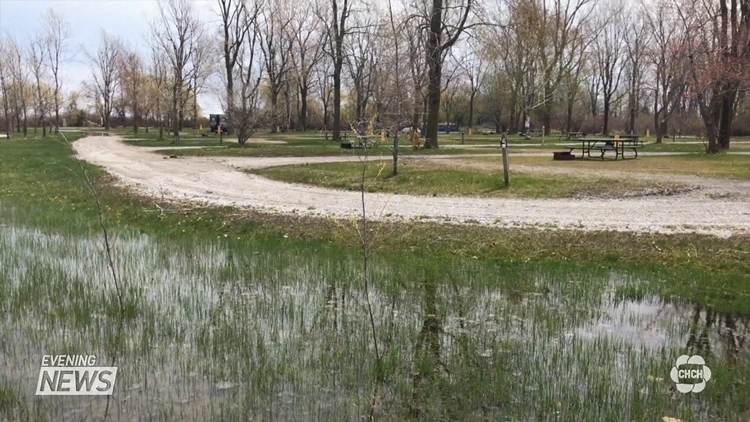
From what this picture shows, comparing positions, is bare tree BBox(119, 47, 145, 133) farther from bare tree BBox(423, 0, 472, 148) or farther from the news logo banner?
the news logo banner

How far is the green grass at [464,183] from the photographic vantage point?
54.6 feet

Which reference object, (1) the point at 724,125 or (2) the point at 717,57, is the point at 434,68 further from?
(1) the point at 724,125

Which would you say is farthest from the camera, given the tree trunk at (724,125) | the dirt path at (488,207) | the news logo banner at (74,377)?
the tree trunk at (724,125)

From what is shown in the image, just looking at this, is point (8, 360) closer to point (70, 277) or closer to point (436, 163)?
point (70, 277)

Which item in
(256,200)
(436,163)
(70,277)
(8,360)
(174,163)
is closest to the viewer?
(8,360)

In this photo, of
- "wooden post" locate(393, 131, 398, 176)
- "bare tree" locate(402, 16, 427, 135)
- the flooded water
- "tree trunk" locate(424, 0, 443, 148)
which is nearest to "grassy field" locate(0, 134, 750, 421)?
the flooded water

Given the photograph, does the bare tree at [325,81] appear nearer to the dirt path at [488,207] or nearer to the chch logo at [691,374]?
the dirt path at [488,207]

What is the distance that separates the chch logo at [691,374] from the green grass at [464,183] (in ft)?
33.2

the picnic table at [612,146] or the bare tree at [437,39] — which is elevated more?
the bare tree at [437,39]

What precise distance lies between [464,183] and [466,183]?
0.21ft

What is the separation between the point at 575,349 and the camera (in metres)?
5.62

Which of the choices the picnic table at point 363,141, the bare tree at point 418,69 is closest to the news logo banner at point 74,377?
the picnic table at point 363,141

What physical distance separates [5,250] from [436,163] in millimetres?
17427

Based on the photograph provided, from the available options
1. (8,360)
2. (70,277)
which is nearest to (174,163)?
(70,277)
